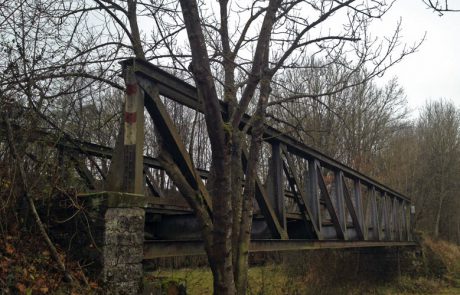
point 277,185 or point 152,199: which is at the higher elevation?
point 277,185

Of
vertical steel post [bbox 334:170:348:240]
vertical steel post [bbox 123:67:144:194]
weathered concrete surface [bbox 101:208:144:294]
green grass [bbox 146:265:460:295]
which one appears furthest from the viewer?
green grass [bbox 146:265:460:295]

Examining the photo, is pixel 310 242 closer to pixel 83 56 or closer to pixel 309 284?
pixel 83 56

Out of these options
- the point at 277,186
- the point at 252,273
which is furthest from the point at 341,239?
the point at 252,273

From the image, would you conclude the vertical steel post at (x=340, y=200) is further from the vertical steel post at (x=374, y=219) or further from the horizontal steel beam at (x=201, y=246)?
the vertical steel post at (x=374, y=219)

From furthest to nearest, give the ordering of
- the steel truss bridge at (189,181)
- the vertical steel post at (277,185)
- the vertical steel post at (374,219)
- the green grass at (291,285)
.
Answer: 1. the vertical steel post at (374,219)
2. the green grass at (291,285)
3. the vertical steel post at (277,185)
4. the steel truss bridge at (189,181)

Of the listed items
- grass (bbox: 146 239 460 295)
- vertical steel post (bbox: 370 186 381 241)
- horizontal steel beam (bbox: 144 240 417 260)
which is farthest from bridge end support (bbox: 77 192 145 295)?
vertical steel post (bbox: 370 186 381 241)

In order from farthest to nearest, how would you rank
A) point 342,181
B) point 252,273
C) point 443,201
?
point 443,201, point 252,273, point 342,181

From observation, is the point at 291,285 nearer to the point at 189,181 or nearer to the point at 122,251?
the point at 189,181

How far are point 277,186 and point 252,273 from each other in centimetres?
737

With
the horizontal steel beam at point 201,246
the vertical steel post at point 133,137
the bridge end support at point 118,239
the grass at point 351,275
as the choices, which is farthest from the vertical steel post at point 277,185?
the grass at point 351,275

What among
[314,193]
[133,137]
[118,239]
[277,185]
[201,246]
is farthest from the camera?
[314,193]

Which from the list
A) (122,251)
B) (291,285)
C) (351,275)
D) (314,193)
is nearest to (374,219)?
(291,285)

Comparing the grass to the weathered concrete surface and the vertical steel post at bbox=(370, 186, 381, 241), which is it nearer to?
the vertical steel post at bbox=(370, 186, 381, 241)

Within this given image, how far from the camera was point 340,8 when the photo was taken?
21.9 feet
